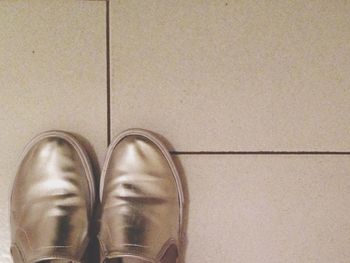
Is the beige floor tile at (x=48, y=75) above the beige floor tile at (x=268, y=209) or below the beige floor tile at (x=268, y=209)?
above

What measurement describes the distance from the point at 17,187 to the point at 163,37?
0.39 m

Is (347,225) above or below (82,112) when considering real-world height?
below

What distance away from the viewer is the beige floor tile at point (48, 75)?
2.67ft

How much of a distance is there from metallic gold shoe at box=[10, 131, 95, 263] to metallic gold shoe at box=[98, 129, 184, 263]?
4 cm

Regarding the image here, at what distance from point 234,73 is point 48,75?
13.8 inches

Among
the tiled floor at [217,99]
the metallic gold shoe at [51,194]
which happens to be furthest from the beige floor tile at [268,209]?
the metallic gold shoe at [51,194]

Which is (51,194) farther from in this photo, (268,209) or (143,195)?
(268,209)

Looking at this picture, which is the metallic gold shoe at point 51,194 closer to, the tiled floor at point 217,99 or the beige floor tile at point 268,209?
the tiled floor at point 217,99

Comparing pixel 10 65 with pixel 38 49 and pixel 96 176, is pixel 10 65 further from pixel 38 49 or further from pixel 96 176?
pixel 96 176

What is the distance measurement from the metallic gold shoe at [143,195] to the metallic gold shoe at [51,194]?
0.04 m

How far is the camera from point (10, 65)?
815mm

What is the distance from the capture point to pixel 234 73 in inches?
32.6

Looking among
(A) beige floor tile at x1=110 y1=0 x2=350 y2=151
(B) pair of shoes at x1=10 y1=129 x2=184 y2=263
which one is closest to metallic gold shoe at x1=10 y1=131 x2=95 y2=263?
(B) pair of shoes at x1=10 y1=129 x2=184 y2=263

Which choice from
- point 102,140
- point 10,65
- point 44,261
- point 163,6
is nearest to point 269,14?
point 163,6
